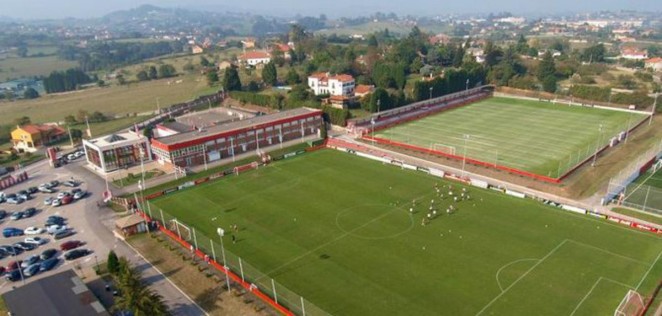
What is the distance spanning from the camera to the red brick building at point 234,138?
60.3 metres

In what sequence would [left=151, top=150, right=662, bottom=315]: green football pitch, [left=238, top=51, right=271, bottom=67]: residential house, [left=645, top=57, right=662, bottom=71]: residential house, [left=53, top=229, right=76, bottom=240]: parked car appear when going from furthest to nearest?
[left=238, top=51, right=271, bottom=67]: residential house, [left=645, top=57, right=662, bottom=71]: residential house, [left=53, top=229, right=76, bottom=240]: parked car, [left=151, top=150, right=662, bottom=315]: green football pitch

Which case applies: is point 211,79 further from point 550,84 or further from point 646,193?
point 646,193

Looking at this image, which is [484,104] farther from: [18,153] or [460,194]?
[18,153]

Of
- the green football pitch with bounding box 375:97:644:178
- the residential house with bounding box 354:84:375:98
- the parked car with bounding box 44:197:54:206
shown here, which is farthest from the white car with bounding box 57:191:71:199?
the residential house with bounding box 354:84:375:98

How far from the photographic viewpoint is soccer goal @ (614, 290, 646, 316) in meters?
28.5

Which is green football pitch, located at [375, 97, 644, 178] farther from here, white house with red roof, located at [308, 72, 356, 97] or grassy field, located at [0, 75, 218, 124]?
grassy field, located at [0, 75, 218, 124]

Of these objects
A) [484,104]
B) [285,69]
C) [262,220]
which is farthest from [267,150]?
[285,69]

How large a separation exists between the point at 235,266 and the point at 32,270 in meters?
17.0

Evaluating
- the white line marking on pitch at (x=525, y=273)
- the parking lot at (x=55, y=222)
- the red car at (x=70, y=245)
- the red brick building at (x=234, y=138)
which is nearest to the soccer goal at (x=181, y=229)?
the parking lot at (x=55, y=222)

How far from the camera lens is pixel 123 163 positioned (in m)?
61.5

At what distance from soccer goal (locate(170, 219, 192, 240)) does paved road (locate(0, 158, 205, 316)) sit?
4178mm

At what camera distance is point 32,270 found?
36.6 metres

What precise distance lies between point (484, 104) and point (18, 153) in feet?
297

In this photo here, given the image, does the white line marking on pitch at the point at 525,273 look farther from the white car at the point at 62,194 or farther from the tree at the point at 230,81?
the tree at the point at 230,81
